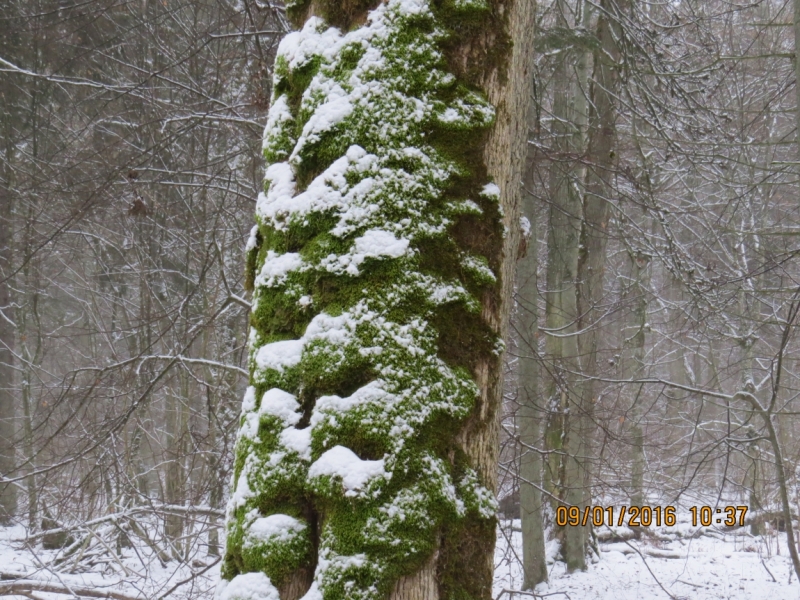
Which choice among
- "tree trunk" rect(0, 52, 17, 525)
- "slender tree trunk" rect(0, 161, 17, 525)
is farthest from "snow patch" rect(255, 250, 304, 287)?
"slender tree trunk" rect(0, 161, 17, 525)

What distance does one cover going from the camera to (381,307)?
1.22 m

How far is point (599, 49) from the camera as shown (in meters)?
5.60

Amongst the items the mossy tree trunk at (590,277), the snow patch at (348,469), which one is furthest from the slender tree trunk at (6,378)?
the snow patch at (348,469)

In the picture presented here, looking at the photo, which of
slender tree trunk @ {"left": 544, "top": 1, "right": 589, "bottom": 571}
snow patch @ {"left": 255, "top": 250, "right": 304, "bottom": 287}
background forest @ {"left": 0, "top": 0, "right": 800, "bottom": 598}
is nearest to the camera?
snow patch @ {"left": 255, "top": 250, "right": 304, "bottom": 287}

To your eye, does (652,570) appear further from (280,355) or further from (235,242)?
(280,355)

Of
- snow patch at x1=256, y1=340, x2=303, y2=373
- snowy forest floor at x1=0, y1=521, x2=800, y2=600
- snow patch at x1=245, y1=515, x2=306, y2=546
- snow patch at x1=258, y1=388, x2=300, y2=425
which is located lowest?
snowy forest floor at x1=0, y1=521, x2=800, y2=600

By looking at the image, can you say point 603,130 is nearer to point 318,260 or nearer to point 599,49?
point 599,49

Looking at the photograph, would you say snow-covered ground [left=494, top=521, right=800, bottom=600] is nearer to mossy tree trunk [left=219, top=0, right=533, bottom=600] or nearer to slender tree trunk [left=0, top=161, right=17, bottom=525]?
mossy tree trunk [left=219, top=0, right=533, bottom=600]

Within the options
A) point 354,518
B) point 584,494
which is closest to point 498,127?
point 354,518

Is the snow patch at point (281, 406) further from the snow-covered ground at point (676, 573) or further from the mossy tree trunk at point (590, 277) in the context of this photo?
the snow-covered ground at point (676, 573)

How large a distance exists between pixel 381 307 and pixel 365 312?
35mm

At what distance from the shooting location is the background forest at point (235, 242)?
14.4 ft

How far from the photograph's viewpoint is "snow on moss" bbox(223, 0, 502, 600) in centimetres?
112

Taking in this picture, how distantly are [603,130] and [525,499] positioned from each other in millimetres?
4581
